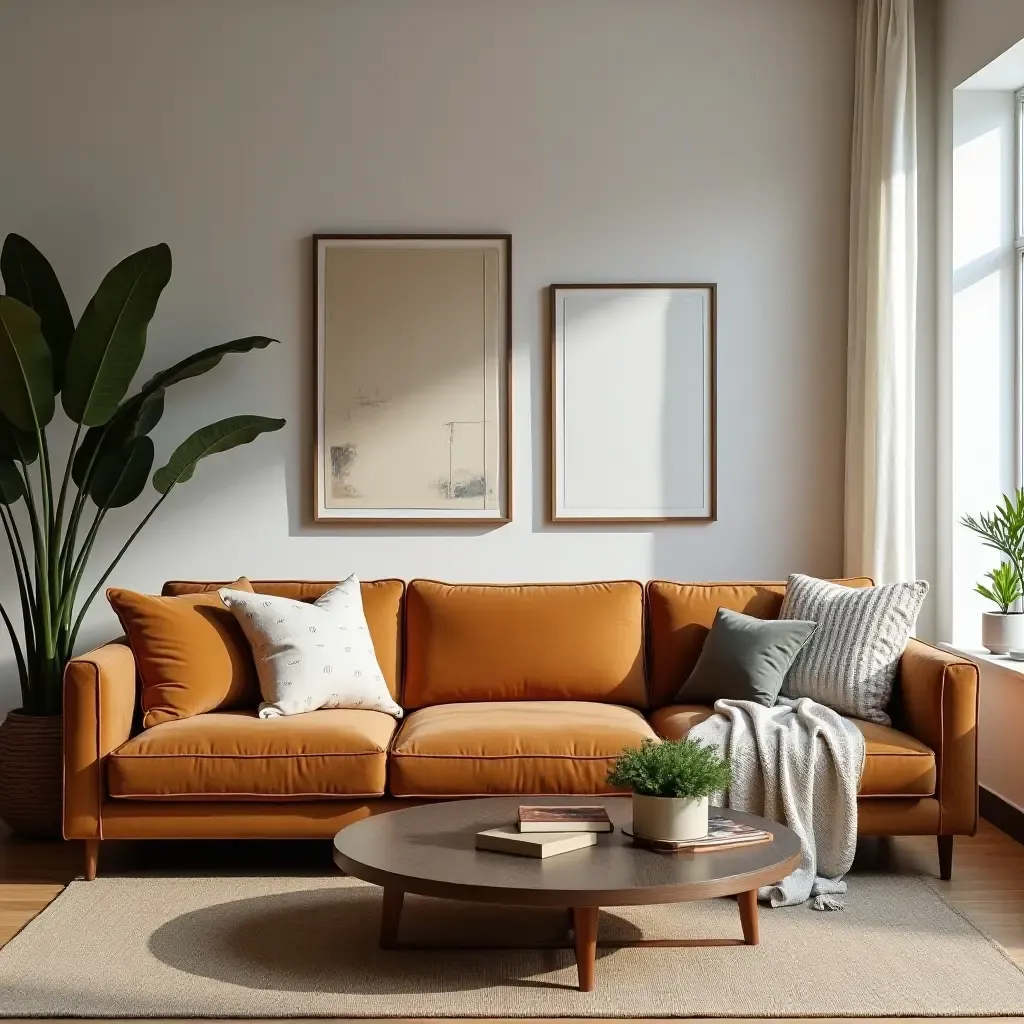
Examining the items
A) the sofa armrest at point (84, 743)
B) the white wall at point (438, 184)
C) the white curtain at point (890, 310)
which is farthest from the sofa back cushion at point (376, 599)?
the white curtain at point (890, 310)

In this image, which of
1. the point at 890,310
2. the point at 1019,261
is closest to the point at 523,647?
the point at 890,310

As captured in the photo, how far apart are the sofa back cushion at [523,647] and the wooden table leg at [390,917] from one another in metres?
1.28

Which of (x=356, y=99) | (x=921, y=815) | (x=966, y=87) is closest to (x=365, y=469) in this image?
(x=356, y=99)

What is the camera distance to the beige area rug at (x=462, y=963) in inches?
101

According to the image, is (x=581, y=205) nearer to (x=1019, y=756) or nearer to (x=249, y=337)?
(x=249, y=337)

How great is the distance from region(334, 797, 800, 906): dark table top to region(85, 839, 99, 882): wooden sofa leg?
3.14ft

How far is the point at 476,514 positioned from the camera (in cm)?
466

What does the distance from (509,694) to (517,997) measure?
1519mm

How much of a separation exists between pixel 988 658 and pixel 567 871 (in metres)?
2.11

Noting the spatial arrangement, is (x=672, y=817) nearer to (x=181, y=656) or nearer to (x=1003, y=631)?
(x=181, y=656)

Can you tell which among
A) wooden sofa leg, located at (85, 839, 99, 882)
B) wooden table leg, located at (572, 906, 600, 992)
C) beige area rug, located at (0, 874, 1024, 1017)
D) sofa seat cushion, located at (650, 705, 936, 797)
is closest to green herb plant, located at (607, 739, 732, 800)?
wooden table leg, located at (572, 906, 600, 992)

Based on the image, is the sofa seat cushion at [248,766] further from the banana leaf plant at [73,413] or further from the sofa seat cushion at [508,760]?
the banana leaf plant at [73,413]

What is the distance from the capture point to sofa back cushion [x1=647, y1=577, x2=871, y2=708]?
413 centimetres

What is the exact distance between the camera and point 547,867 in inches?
104
